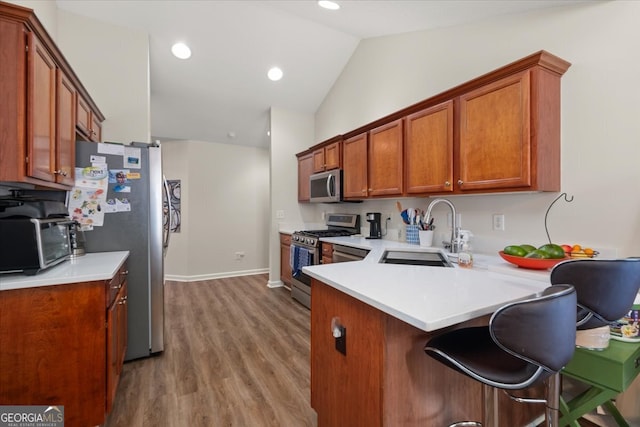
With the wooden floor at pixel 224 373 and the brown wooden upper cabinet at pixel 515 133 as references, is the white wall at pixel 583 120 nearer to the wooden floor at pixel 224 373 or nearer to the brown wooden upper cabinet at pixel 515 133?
the brown wooden upper cabinet at pixel 515 133

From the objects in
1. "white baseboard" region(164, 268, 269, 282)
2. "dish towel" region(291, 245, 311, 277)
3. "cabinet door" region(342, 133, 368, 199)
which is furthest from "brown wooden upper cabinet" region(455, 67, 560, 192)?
"white baseboard" region(164, 268, 269, 282)

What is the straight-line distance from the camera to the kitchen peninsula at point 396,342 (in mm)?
1103

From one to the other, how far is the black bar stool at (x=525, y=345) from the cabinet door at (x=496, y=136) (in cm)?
115

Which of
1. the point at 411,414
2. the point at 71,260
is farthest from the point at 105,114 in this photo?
the point at 411,414

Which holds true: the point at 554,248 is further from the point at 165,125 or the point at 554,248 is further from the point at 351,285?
the point at 165,125

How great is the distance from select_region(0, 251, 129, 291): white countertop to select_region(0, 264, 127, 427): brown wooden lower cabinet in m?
0.03

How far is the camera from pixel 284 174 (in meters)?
4.86

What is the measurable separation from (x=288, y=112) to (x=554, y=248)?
417 centimetres

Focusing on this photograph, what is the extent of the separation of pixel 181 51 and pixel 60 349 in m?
3.42

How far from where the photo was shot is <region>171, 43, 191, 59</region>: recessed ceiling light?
354 cm

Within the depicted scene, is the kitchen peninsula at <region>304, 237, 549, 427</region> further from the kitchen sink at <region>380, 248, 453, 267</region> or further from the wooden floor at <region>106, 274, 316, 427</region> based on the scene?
the wooden floor at <region>106, 274, 316, 427</region>

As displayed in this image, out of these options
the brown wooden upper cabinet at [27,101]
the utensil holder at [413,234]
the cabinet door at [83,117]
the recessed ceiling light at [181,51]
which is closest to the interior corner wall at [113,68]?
the recessed ceiling light at [181,51]

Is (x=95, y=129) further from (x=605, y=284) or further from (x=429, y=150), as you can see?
(x=605, y=284)

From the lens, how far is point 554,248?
1.67 meters
